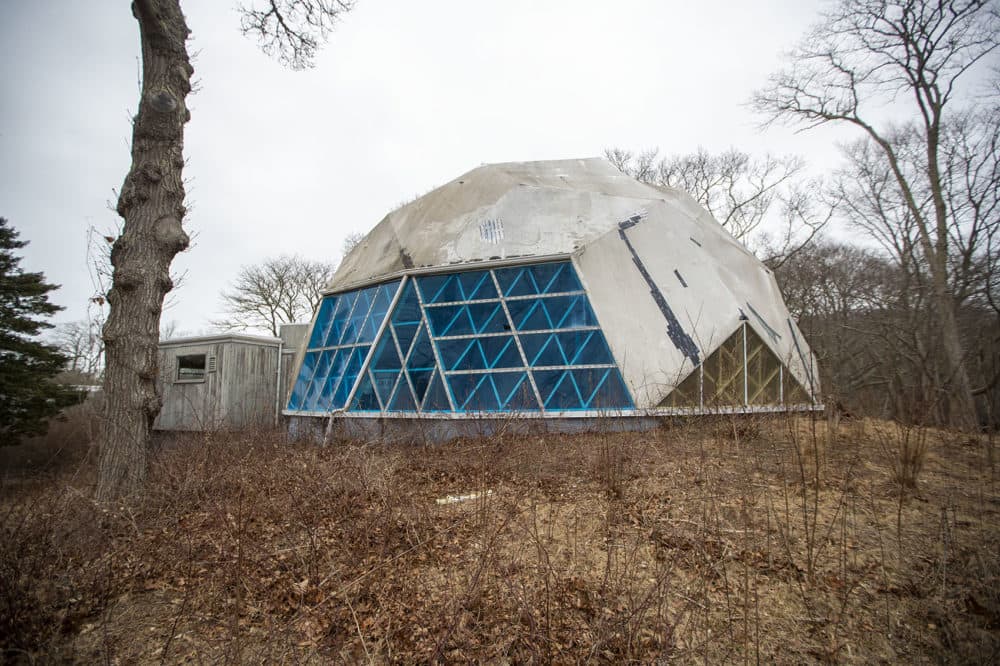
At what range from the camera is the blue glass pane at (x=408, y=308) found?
36.7ft

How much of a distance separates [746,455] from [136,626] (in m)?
7.98

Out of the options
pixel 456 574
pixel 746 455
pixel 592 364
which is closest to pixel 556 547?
pixel 456 574

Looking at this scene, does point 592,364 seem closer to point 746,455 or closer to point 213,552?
point 746,455

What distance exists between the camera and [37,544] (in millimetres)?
3916

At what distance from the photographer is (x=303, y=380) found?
43.1 ft

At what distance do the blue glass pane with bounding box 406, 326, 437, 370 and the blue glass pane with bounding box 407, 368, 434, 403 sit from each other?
98 mm

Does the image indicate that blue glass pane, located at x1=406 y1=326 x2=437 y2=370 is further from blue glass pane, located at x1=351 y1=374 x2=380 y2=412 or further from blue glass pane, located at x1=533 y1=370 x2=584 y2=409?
blue glass pane, located at x1=533 y1=370 x2=584 y2=409

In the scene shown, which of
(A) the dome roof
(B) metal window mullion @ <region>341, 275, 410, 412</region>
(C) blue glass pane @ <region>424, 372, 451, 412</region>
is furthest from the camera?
(A) the dome roof

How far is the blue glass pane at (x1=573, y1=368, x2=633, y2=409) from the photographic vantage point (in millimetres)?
9539

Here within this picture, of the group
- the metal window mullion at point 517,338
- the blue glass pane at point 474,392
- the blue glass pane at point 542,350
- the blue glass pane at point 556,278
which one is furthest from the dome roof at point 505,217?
the blue glass pane at point 474,392

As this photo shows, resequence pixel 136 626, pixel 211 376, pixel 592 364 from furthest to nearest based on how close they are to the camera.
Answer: pixel 211 376 → pixel 592 364 → pixel 136 626

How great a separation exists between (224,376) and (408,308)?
8355 mm

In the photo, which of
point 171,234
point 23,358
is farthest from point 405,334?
point 23,358

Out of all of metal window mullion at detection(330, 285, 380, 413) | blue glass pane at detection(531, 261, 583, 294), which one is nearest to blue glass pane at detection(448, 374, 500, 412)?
metal window mullion at detection(330, 285, 380, 413)
